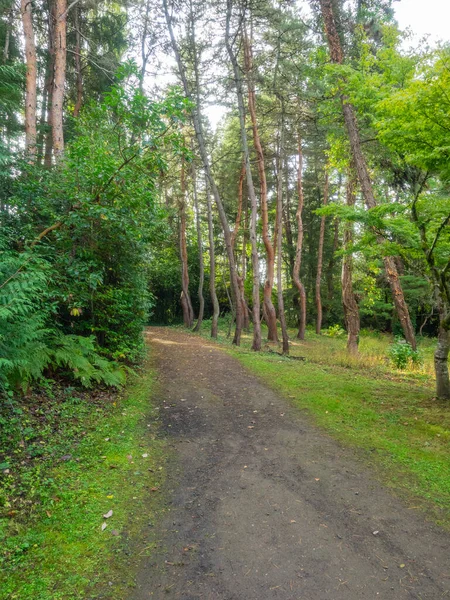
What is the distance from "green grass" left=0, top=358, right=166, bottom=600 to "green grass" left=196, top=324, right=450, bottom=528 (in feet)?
8.91

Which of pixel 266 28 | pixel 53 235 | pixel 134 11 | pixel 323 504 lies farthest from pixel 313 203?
pixel 323 504

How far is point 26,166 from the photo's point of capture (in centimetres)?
582

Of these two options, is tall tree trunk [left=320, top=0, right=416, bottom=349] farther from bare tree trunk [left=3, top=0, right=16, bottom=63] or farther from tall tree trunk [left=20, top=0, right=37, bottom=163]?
bare tree trunk [left=3, top=0, right=16, bottom=63]

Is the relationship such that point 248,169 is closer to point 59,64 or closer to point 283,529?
point 59,64

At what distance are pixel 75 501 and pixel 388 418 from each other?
4729 mm

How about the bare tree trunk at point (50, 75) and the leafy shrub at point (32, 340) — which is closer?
the leafy shrub at point (32, 340)

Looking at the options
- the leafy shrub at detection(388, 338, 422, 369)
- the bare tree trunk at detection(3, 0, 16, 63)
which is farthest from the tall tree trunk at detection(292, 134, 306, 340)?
the bare tree trunk at detection(3, 0, 16, 63)

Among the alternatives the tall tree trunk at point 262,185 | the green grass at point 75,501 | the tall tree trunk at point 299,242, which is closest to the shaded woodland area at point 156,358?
the green grass at point 75,501

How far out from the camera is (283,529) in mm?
3004

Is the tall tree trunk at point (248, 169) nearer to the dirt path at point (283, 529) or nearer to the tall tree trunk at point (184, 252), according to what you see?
the tall tree trunk at point (184, 252)

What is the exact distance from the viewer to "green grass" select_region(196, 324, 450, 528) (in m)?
3.77

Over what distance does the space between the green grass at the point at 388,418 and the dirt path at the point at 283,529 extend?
13.2 inches

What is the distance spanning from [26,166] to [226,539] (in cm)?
630

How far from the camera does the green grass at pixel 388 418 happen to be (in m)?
3.77
